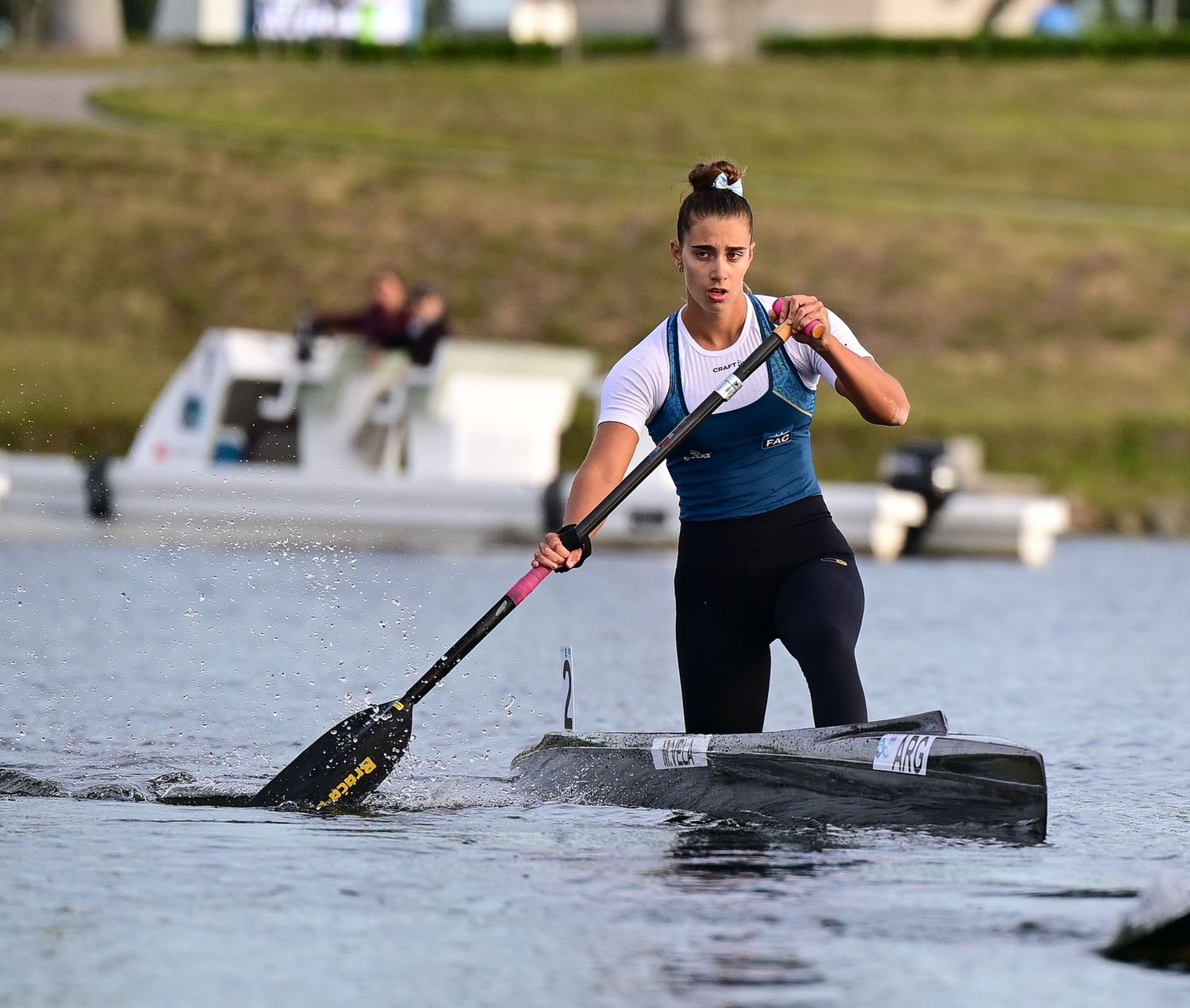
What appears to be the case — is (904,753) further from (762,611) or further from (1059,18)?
(1059,18)

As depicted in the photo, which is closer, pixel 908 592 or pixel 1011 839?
pixel 1011 839

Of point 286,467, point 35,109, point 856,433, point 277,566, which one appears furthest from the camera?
point 35,109

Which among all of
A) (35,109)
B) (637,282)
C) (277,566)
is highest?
(35,109)

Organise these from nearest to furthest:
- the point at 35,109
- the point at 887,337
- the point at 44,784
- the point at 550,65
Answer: the point at 44,784 < the point at 887,337 < the point at 35,109 < the point at 550,65

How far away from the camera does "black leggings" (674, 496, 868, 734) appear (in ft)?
23.5

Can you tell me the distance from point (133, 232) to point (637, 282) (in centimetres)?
764

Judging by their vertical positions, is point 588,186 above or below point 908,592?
above

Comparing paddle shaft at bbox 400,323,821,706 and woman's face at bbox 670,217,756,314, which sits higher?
woman's face at bbox 670,217,756,314

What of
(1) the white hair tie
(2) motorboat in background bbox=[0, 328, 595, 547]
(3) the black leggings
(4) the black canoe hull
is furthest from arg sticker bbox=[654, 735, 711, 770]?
(2) motorboat in background bbox=[0, 328, 595, 547]

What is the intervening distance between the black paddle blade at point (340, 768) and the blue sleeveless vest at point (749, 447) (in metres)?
1.40

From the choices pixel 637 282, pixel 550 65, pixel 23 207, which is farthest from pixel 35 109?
pixel 637 282

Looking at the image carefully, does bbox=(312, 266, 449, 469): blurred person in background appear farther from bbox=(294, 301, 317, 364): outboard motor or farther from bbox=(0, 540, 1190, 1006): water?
bbox=(0, 540, 1190, 1006): water

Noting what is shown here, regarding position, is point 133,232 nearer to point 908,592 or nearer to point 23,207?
point 23,207

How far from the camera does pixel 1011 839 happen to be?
7.07 meters
